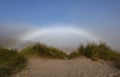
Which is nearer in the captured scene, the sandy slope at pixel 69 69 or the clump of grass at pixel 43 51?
the sandy slope at pixel 69 69

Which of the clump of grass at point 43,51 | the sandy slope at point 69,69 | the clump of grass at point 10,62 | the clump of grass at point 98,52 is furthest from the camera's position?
the clump of grass at point 43,51

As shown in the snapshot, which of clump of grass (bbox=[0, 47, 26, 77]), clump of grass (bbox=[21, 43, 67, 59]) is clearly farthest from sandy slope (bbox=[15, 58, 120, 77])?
clump of grass (bbox=[21, 43, 67, 59])

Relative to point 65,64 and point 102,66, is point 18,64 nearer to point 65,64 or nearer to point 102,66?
point 65,64

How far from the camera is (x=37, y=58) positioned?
34.6 ft

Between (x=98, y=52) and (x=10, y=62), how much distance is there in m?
2.70

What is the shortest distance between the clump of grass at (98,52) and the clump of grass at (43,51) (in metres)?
0.67

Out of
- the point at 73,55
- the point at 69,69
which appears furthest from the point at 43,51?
the point at 69,69

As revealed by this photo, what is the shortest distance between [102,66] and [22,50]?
301 centimetres

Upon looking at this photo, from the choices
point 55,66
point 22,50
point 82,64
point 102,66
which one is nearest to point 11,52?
point 22,50

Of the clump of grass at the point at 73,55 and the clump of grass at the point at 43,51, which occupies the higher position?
the clump of grass at the point at 43,51

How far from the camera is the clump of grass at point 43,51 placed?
10.6m

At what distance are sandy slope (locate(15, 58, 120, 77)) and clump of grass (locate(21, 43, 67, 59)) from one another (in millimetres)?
625

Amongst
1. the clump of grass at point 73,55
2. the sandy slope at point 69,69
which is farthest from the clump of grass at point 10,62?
the clump of grass at point 73,55

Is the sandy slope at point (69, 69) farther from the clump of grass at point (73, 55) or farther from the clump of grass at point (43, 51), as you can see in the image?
the clump of grass at point (43, 51)
